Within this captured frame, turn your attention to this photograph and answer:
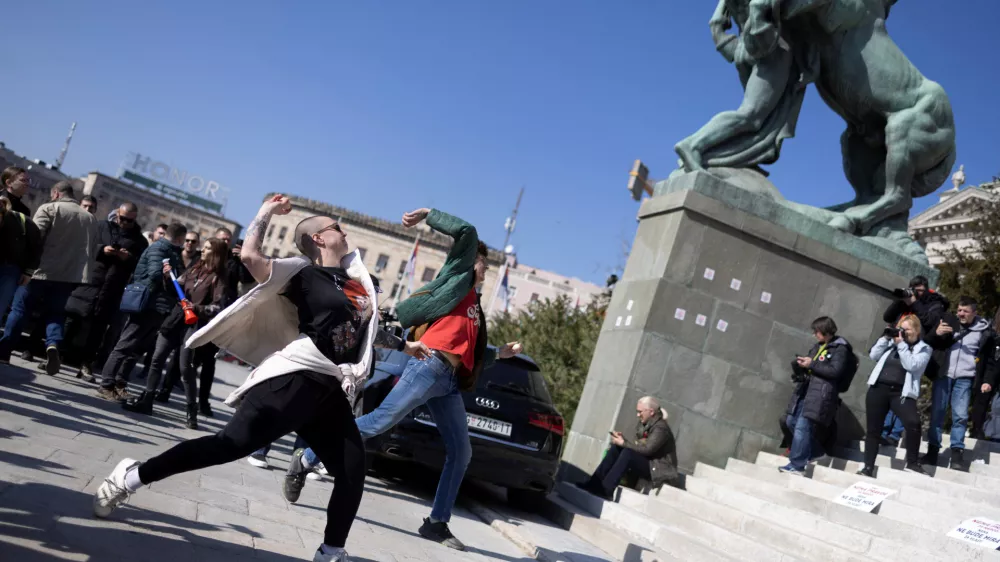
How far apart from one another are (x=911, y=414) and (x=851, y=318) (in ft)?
7.16

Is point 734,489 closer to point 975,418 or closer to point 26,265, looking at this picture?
point 975,418

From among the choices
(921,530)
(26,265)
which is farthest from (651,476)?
(26,265)

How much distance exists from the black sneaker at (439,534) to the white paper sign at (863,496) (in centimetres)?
344

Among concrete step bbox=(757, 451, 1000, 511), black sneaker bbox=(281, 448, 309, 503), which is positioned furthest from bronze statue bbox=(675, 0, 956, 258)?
black sneaker bbox=(281, 448, 309, 503)

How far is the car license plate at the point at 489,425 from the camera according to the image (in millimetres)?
8945

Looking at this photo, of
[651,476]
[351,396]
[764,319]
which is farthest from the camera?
[764,319]

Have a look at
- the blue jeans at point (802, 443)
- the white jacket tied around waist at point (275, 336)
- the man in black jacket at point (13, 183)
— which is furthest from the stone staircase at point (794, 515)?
the man in black jacket at point (13, 183)

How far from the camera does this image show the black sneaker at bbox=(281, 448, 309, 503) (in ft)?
19.3

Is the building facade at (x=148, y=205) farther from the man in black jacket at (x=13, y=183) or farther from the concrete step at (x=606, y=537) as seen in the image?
the concrete step at (x=606, y=537)

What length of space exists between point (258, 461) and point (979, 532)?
5.53 meters

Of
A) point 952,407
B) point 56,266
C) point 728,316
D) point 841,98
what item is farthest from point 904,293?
point 56,266

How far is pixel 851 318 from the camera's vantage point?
35.9ft

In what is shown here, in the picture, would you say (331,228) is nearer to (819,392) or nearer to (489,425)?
(489,425)

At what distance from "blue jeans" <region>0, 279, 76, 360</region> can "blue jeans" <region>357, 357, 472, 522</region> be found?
4.97m
